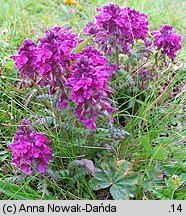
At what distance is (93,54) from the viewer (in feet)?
4.42

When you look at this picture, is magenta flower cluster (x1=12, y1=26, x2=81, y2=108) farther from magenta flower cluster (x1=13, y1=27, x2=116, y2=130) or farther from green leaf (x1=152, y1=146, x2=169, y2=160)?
green leaf (x1=152, y1=146, x2=169, y2=160)

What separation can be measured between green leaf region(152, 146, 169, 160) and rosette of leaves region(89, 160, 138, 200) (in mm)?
115

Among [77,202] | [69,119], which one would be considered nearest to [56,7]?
[69,119]

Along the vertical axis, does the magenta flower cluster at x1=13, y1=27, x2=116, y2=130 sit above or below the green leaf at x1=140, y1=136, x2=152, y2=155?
above

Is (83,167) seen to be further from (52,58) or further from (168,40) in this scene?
(168,40)

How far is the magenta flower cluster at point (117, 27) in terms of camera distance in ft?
5.50

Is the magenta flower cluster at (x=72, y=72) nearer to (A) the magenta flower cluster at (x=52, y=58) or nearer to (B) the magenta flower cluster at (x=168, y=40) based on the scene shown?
(A) the magenta flower cluster at (x=52, y=58)

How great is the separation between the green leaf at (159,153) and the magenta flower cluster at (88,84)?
0.28m

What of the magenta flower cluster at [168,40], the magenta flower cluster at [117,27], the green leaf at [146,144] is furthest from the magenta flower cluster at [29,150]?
the magenta flower cluster at [168,40]

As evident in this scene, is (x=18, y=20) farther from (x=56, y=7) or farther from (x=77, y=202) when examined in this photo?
(x=77, y=202)

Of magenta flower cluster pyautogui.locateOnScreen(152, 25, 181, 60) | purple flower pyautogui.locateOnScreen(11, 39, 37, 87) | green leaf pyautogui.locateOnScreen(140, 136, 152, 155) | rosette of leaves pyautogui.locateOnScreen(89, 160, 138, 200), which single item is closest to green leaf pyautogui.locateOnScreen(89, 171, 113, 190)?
rosette of leaves pyautogui.locateOnScreen(89, 160, 138, 200)

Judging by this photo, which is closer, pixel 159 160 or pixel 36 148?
pixel 36 148

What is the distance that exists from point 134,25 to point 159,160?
0.68 meters

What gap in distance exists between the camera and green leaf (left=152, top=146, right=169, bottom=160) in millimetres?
1451
